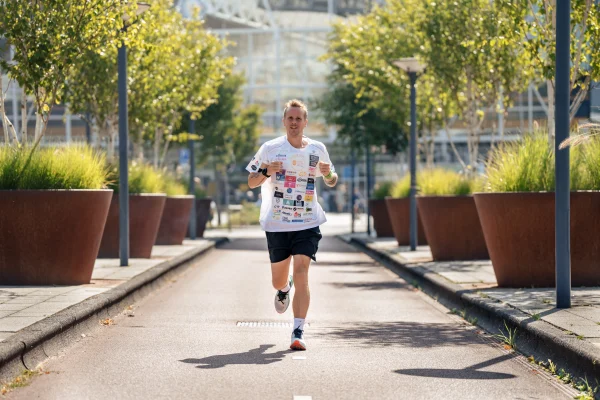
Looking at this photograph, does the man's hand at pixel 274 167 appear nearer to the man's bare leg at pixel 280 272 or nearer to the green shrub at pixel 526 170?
the man's bare leg at pixel 280 272

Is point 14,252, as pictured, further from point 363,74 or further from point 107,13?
point 363,74

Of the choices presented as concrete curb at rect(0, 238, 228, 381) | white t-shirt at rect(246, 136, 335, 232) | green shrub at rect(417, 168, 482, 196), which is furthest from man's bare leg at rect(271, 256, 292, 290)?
green shrub at rect(417, 168, 482, 196)

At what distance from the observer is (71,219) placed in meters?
13.7

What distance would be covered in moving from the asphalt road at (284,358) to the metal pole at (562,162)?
0.88 metres

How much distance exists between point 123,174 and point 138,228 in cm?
258

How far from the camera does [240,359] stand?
8.89m

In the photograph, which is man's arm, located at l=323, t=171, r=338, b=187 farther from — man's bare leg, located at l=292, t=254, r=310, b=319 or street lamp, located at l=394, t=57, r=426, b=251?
street lamp, located at l=394, t=57, r=426, b=251

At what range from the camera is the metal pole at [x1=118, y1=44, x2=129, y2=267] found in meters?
18.0

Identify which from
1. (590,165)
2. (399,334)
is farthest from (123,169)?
(399,334)

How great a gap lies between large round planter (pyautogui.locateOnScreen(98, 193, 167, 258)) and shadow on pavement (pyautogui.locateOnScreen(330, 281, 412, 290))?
4424mm

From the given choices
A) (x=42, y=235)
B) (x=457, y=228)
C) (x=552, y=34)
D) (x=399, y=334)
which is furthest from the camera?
(x=457, y=228)

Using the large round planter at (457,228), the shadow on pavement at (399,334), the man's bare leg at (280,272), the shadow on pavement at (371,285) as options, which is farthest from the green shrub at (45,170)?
the large round planter at (457,228)

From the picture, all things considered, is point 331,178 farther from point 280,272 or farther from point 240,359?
point 240,359

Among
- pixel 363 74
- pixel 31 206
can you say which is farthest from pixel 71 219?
pixel 363 74
